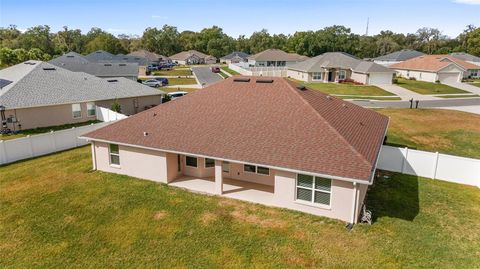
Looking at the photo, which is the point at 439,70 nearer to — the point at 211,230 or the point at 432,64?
the point at 432,64

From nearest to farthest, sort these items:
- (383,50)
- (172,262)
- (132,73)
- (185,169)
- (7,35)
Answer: (172,262) < (185,169) < (132,73) < (383,50) < (7,35)

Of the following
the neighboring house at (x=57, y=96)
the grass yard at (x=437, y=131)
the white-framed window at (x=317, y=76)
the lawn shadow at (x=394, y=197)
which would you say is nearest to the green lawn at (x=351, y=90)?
the white-framed window at (x=317, y=76)

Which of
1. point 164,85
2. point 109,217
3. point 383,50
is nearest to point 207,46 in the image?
point 383,50

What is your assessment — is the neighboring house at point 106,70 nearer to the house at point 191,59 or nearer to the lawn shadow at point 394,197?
the lawn shadow at point 394,197

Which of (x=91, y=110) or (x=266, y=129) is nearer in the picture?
(x=266, y=129)

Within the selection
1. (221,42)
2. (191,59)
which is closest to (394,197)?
(191,59)

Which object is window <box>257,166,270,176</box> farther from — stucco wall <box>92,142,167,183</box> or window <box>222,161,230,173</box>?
stucco wall <box>92,142,167,183</box>

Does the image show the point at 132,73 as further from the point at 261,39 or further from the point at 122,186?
the point at 261,39
